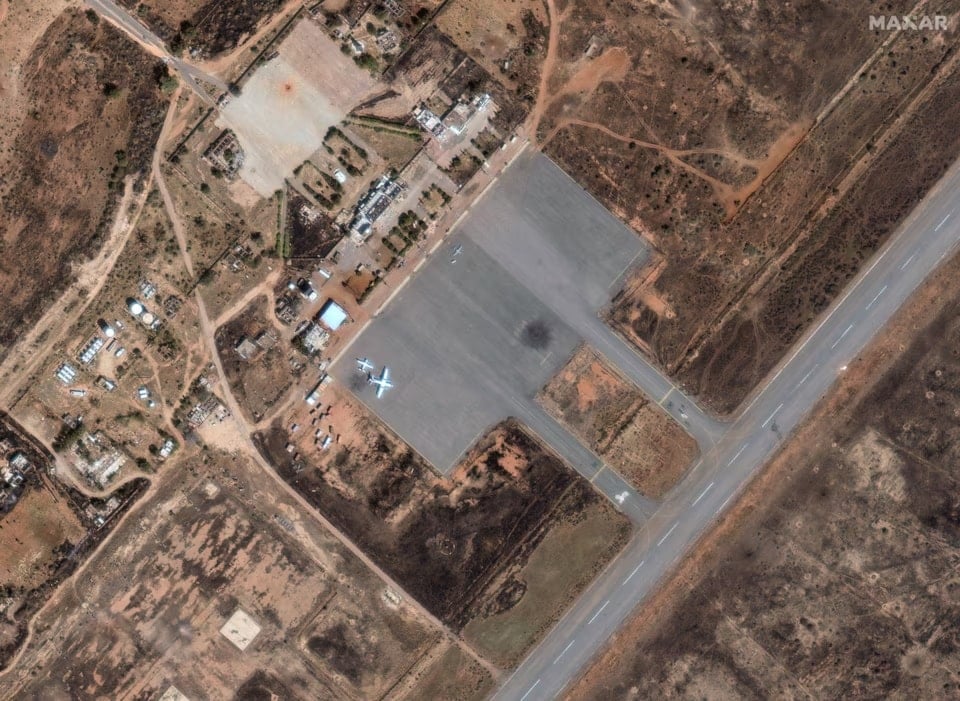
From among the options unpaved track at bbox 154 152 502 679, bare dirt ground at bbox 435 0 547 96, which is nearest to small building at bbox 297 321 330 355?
unpaved track at bbox 154 152 502 679

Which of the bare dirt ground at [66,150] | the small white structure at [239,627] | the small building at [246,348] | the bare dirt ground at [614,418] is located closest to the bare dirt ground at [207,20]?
the bare dirt ground at [66,150]

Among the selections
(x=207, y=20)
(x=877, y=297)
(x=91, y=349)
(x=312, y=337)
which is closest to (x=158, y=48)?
(x=207, y=20)

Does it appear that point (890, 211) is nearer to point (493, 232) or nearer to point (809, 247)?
point (809, 247)

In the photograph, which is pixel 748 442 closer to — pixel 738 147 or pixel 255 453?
pixel 738 147

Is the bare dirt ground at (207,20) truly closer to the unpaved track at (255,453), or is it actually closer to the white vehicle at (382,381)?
the unpaved track at (255,453)

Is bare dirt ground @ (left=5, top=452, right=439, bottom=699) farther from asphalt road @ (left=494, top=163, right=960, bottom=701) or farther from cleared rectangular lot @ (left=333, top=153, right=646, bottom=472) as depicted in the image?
asphalt road @ (left=494, top=163, right=960, bottom=701)
